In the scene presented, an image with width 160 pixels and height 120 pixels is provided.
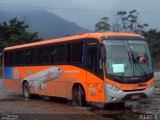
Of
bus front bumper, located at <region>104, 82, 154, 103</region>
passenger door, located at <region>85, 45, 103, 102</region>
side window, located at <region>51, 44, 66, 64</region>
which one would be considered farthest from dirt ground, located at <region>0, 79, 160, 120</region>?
side window, located at <region>51, 44, 66, 64</region>

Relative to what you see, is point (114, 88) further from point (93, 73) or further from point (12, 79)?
point (12, 79)

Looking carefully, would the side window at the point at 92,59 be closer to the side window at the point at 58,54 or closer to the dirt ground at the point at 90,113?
the dirt ground at the point at 90,113

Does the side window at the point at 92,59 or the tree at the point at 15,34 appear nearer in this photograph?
the side window at the point at 92,59

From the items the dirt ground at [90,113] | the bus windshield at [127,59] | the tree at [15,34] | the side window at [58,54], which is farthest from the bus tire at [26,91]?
the tree at [15,34]

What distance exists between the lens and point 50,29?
586 feet

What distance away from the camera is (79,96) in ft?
58.9

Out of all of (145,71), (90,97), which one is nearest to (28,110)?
(90,97)

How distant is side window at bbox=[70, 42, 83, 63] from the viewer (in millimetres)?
17906

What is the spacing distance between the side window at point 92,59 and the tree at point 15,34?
5312 centimetres

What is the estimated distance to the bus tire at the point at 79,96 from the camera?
17.8 meters

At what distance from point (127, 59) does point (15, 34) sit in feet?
190

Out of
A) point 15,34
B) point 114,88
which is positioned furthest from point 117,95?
point 15,34

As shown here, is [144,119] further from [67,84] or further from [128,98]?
[67,84]

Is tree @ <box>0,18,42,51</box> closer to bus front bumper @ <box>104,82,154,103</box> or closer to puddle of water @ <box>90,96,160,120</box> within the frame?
puddle of water @ <box>90,96,160,120</box>
